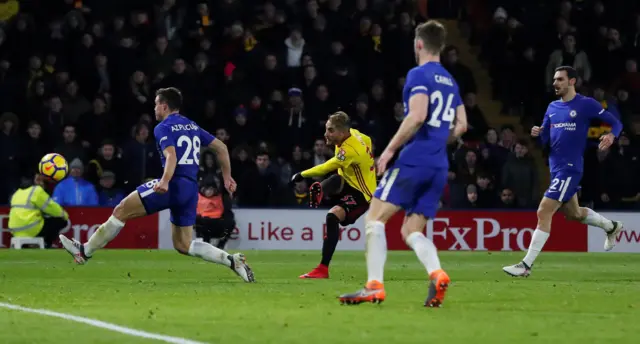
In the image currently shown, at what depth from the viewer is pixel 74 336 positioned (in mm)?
7957

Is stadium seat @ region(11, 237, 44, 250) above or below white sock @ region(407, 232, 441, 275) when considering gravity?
below

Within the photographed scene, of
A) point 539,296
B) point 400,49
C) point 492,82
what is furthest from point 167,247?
point 539,296

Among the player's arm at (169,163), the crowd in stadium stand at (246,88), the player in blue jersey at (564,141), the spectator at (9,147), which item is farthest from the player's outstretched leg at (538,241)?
the spectator at (9,147)

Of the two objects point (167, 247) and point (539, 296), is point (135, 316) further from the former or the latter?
point (167, 247)

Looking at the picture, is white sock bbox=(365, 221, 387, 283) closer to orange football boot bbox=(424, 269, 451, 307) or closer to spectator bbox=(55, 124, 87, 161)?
orange football boot bbox=(424, 269, 451, 307)

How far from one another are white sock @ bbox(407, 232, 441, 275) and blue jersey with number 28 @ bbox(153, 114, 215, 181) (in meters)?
4.15

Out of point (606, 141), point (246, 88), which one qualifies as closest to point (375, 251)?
point (606, 141)

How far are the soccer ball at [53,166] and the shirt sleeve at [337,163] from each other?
739cm

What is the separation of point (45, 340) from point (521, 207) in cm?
1851

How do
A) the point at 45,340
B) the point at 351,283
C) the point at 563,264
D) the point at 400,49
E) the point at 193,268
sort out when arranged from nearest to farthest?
the point at 45,340 < the point at 351,283 < the point at 193,268 < the point at 563,264 < the point at 400,49

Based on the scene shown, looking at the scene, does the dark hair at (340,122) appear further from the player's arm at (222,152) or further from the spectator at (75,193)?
the spectator at (75,193)

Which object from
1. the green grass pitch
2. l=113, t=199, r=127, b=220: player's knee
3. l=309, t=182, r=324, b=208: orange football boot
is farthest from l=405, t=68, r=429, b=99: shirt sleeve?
l=309, t=182, r=324, b=208: orange football boot

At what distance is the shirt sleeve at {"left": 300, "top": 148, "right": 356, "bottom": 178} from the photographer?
15.2 meters

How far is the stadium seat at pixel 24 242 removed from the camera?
2306 cm
